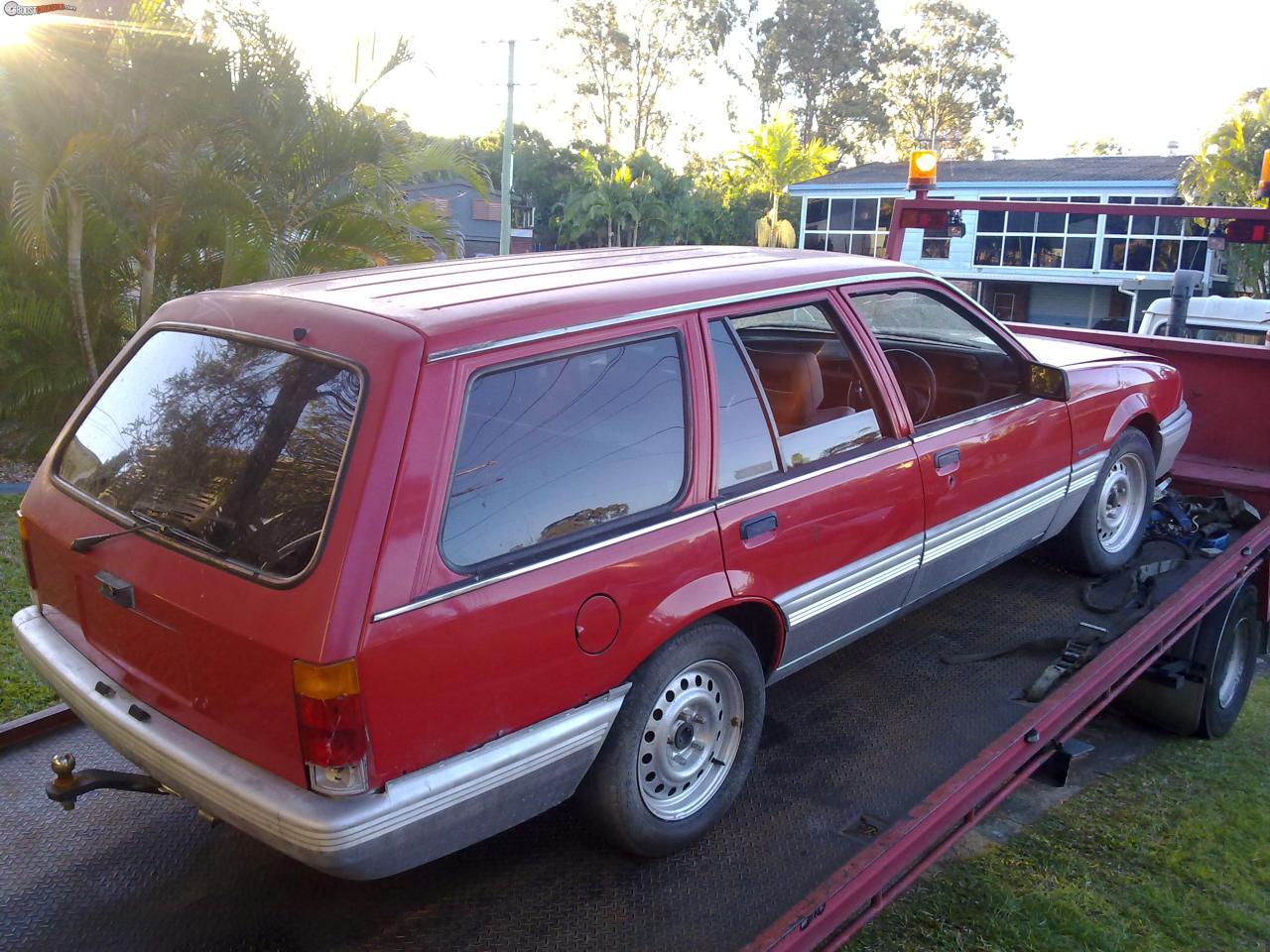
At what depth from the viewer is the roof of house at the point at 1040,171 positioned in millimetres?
30844

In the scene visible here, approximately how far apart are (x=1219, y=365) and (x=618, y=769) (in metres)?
4.61

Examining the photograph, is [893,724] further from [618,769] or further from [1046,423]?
[1046,423]

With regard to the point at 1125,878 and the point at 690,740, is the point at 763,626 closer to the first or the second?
the point at 690,740

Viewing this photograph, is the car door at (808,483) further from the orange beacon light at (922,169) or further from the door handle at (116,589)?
the orange beacon light at (922,169)

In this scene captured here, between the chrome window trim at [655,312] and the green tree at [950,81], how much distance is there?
1885 inches

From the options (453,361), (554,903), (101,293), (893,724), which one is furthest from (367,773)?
(101,293)

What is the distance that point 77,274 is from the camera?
335 inches

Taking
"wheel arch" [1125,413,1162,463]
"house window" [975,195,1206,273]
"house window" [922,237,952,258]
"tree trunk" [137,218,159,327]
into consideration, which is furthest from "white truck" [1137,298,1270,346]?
"house window" [922,237,952,258]

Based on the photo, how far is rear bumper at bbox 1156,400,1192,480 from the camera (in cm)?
513

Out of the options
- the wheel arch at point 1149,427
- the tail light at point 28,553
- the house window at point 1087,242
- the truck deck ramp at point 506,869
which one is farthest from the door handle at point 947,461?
the house window at point 1087,242

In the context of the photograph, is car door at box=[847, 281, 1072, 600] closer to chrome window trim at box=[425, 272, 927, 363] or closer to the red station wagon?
chrome window trim at box=[425, 272, 927, 363]

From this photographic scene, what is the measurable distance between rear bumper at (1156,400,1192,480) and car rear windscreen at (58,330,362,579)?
411 centimetres

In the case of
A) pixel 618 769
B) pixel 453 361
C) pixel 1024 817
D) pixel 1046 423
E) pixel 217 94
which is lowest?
pixel 1024 817

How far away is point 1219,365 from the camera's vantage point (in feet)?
19.1
